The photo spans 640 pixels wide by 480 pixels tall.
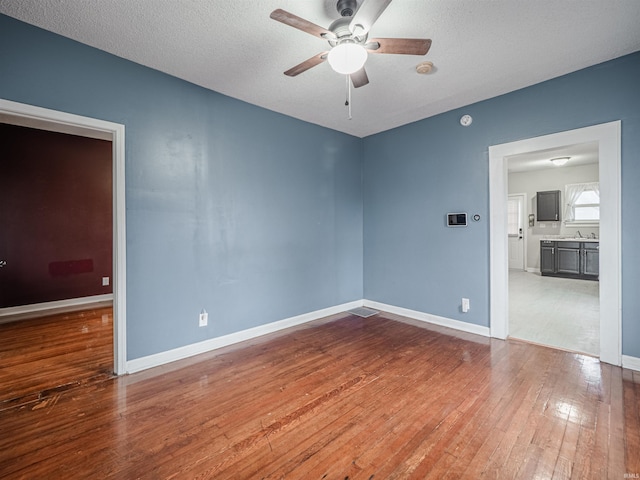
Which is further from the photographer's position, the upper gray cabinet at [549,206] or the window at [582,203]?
the upper gray cabinet at [549,206]

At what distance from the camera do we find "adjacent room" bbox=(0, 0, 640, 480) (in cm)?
180

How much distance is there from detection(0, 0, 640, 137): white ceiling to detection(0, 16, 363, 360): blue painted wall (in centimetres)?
19

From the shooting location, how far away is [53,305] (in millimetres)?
4523

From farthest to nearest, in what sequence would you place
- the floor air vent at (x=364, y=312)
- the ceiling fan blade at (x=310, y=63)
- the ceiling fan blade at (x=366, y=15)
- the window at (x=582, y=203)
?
the window at (x=582, y=203), the floor air vent at (x=364, y=312), the ceiling fan blade at (x=310, y=63), the ceiling fan blade at (x=366, y=15)

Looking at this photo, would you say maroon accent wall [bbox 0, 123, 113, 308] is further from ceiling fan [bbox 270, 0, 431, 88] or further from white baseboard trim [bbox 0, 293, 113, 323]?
ceiling fan [bbox 270, 0, 431, 88]

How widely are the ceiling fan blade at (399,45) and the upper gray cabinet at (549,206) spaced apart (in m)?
7.65

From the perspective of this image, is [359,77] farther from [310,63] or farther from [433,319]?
[433,319]

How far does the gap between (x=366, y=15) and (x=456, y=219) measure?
266cm

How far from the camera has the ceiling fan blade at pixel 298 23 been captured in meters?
1.57

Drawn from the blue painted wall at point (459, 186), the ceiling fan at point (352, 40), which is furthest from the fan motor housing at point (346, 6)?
the blue painted wall at point (459, 186)

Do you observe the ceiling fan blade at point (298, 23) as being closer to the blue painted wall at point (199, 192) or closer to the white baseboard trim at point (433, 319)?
the blue painted wall at point (199, 192)

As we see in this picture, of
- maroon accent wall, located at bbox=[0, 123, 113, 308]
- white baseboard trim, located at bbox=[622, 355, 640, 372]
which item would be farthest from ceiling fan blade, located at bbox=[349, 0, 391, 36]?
maroon accent wall, located at bbox=[0, 123, 113, 308]

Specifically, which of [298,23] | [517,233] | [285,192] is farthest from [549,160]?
[298,23]

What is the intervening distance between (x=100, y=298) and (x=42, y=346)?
76.4 inches
